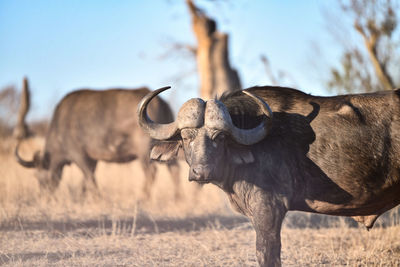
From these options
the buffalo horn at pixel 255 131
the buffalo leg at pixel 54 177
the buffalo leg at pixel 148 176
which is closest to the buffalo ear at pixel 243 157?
the buffalo horn at pixel 255 131

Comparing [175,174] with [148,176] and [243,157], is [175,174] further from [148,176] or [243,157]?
[243,157]

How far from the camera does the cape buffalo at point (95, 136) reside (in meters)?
9.46

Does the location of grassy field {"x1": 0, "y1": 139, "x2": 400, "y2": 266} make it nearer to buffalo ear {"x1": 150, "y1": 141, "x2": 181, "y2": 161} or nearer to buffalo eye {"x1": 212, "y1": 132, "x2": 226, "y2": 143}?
buffalo ear {"x1": 150, "y1": 141, "x2": 181, "y2": 161}

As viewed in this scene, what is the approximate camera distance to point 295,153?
4414 millimetres

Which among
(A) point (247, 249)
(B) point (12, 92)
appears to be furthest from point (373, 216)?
(B) point (12, 92)

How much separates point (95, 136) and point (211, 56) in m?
6.02

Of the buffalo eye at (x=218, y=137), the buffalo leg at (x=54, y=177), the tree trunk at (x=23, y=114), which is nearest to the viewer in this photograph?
the buffalo eye at (x=218, y=137)

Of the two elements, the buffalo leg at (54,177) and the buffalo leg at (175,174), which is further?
the buffalo leg at (175,174)

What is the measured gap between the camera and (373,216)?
4.79 m

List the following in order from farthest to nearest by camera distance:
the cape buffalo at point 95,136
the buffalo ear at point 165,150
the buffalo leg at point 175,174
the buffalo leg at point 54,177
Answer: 1. the buffalo leg at point 175,174
2. the buffalo leg at point 54,177
3. the cape buffalo at point 95,136
4. the buffalo ear at point 165,150

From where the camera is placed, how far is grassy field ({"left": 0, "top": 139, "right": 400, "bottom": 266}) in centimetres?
531

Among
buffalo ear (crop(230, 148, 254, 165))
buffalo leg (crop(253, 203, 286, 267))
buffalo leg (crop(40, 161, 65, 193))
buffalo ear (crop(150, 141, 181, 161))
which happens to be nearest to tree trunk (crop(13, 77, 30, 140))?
buffalo leg (crop(40, 161, 65, 193))

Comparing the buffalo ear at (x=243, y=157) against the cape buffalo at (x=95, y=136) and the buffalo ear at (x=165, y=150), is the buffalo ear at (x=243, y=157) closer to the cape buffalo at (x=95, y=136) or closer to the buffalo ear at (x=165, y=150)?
the buffalo ear at (x=165, y=150)

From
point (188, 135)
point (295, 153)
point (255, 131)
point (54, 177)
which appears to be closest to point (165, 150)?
point (188, 135)
